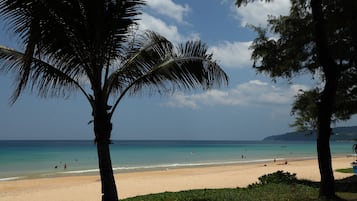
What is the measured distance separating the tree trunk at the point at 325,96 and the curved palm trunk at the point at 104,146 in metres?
4.82

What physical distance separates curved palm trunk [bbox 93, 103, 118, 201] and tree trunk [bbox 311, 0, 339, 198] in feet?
15.8

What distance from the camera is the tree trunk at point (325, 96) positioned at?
988 centimetres

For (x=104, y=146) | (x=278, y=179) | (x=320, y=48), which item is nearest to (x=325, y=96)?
(x=320, y=48)

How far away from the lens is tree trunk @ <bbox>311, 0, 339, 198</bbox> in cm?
988

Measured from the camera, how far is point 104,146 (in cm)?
786

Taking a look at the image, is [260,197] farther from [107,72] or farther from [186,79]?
[107,72]

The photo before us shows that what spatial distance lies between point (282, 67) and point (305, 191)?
3.15m

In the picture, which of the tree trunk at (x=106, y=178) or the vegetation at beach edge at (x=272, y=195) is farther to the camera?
the vegetation at beach edge at (x=272, y=195)

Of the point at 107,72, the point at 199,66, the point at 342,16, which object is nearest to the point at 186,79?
the point at 199,66

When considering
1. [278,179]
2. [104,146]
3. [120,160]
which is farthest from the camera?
[120,160]

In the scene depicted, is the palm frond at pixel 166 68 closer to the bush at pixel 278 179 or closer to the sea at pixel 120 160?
the sea at pixel 120 160

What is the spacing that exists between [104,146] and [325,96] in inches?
199

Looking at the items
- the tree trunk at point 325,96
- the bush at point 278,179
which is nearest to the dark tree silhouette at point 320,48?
the tree trunk at point 325,96

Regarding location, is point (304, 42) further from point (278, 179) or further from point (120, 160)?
point (120, 160)
